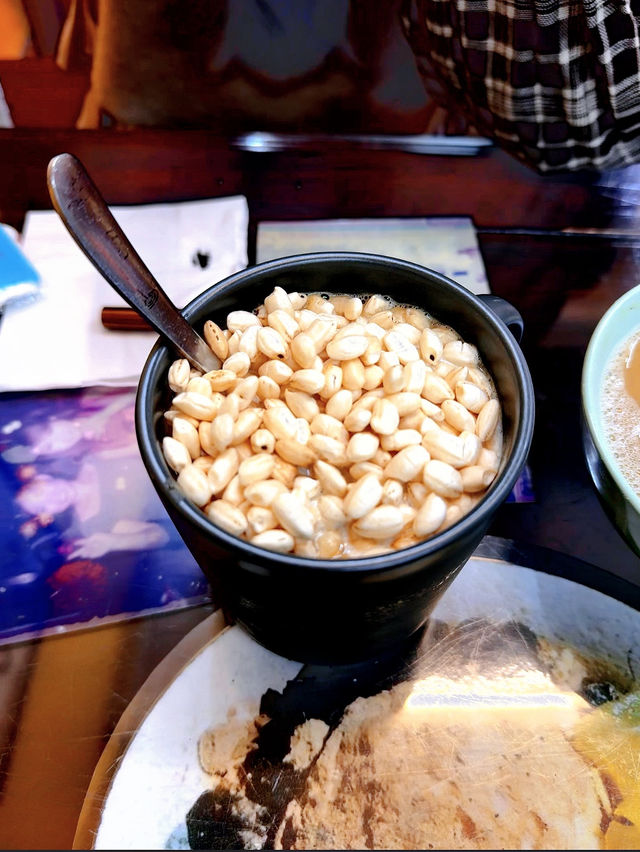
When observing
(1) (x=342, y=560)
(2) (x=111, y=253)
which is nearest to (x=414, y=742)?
(1) (x=342, y=560)

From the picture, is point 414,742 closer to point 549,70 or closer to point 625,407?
point 625,407

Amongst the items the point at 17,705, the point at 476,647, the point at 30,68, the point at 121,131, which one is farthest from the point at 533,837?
the point at 30,68

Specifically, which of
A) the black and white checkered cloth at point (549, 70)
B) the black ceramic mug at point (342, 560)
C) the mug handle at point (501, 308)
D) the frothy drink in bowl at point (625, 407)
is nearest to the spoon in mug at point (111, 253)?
the black ceramic mug at point (342, 560)

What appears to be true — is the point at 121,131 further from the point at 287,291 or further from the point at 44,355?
the point at 287,291

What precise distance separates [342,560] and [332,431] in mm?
99

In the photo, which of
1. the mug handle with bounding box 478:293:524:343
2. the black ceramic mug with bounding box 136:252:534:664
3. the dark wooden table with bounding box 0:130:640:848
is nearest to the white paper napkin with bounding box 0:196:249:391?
the dark wooden table with bounding box 0:130:640:848

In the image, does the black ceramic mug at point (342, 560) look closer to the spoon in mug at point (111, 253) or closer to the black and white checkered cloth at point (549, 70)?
the spoon in mug at point (111, 253)

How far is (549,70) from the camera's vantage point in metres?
0.61

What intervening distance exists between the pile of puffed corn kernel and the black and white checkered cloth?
297mm

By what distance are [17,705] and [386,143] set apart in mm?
696

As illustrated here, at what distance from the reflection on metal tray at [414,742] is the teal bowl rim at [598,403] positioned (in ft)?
0.38

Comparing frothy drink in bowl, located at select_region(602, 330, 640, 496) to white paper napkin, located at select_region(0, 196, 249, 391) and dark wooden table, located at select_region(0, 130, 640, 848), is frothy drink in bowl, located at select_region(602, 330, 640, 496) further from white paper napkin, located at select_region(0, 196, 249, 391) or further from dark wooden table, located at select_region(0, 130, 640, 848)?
white paper napkin, located at select_region(0, 196, 249, 391)

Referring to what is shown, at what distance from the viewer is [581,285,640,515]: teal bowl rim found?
0.46m

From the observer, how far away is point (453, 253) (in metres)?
0.75
